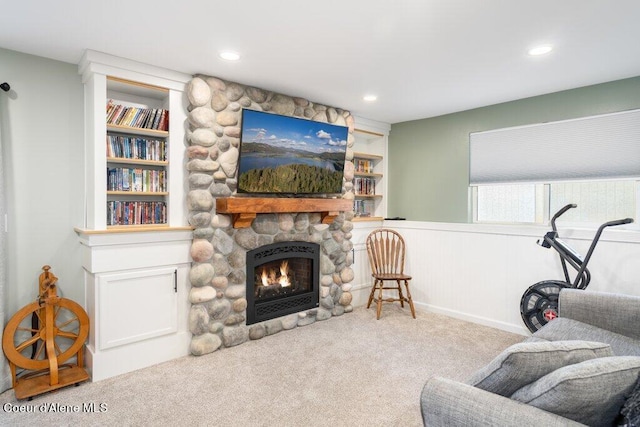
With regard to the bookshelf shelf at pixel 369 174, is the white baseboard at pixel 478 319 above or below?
below

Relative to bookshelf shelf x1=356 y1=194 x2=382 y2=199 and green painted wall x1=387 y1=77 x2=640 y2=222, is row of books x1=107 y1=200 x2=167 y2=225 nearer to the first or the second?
bookshelf shelf x1=356 y1=194 x2=382 y2=199

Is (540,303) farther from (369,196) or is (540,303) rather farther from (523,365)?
(523,365)

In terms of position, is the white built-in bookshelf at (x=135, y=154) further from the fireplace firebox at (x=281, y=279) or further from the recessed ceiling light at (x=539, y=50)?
the recessed ceiling light at (x=539, y=50)

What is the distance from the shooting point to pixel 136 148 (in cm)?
298

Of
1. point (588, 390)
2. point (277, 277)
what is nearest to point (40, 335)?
point (277, 277)

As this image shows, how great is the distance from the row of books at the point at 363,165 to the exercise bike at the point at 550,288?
2.12 m

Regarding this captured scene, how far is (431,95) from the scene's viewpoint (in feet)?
11.9

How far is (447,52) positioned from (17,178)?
3.12 m

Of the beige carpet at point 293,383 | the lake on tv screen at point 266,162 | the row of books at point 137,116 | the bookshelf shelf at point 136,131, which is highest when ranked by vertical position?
the row of books at point 137,116

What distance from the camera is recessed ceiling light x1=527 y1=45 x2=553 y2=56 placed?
8.22 ft

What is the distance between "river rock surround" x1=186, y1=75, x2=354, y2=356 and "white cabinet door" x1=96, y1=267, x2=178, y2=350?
180mm

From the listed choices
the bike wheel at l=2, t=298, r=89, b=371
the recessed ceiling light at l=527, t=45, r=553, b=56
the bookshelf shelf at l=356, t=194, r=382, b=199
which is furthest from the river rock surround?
the recessed ceiling light at l=527, t=45, r=553, b=56

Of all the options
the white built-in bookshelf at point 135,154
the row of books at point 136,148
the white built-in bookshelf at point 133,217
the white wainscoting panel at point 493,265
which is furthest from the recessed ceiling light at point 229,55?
the white wainscoting panel at point 493,265

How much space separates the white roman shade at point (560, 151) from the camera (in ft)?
10.4
